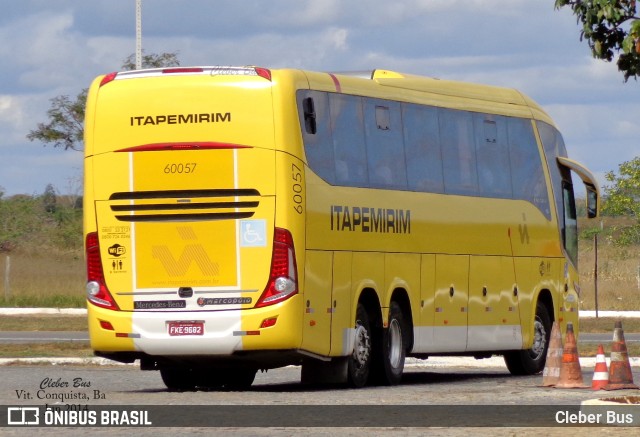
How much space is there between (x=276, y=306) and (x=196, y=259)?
1103 millimetres

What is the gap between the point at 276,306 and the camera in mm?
18062

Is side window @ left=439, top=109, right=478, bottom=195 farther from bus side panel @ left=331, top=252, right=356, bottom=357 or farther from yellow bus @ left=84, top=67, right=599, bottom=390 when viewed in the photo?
bus side panel @ left=331, top=252, right=356, bottom=357

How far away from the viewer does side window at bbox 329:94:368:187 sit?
63.7 feet

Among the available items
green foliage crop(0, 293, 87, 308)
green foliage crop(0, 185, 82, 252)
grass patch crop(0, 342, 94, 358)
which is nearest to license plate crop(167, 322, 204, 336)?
grass patch crop(0, 342, 94, 358)

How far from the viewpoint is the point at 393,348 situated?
20875mm

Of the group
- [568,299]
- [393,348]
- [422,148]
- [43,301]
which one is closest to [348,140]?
[422,148]

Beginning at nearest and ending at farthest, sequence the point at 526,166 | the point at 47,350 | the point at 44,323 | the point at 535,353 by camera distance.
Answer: the point at 526,166 < the point at 535,353 < the point at 47,350 < the point at 44,323

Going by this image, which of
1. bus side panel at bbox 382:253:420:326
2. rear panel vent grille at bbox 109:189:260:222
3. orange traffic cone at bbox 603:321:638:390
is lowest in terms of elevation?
orange traffic cone at bbox 603:321:638:390

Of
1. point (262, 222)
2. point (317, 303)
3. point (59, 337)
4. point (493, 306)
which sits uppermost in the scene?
point (262, 222)

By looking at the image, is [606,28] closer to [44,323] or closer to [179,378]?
[179,378]

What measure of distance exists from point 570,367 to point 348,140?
384 cm

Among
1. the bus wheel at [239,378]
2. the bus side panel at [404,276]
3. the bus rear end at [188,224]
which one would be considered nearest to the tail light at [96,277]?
the bus rear end at [188,224]

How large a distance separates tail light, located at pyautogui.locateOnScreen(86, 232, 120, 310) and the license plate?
0.91 metres

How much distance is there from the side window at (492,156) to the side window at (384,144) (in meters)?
2.32
